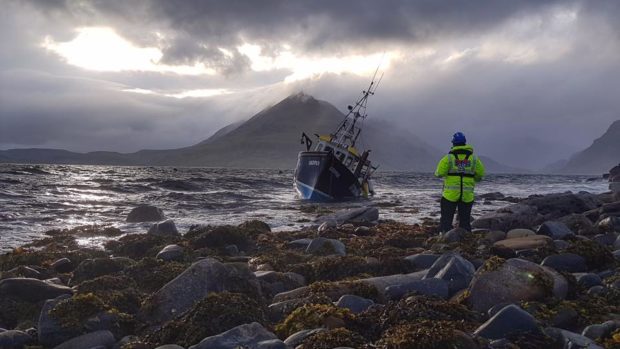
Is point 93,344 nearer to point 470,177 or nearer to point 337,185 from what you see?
point 470,177

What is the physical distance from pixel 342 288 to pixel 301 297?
0.61 m

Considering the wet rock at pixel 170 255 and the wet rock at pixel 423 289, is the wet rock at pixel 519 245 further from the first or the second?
the wet rock at pixel 170 255

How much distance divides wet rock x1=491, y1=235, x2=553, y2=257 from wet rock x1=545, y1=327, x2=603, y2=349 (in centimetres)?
375

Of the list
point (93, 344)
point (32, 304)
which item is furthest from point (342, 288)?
point (32, 304)

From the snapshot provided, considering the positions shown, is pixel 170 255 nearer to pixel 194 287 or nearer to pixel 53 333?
pixel 194 287

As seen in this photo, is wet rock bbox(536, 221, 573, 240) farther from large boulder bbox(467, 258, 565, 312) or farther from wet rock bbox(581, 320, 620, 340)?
wet rock bbox(581, 320, 620, 340)

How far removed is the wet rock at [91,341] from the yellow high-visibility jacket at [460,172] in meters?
9.02

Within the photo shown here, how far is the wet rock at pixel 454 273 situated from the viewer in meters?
6.40

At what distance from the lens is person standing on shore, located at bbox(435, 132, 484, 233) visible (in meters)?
12.4

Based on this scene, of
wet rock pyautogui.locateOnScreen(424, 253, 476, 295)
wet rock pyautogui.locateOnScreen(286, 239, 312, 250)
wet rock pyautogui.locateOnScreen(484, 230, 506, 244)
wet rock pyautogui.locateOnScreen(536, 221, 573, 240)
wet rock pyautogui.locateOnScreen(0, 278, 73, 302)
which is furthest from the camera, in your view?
wet rock pyautogui.locateOnScreen(286, 239, 312, 250)

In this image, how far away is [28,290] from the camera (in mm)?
6965

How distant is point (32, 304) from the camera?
670 centimetres

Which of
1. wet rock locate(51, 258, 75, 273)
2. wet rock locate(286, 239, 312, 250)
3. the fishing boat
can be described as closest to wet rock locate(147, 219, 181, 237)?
wet rock locate(286, 239, 312, 250)

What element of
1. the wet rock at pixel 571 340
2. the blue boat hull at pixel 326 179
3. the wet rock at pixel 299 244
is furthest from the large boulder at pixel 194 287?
the blue boat hull at pixel 326 179
